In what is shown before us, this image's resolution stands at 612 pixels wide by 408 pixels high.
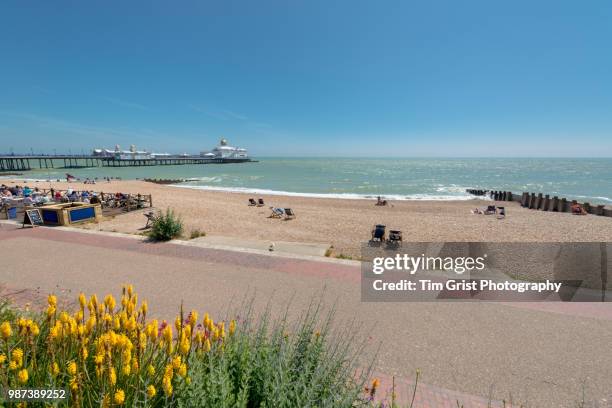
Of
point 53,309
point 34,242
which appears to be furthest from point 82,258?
point 53,309

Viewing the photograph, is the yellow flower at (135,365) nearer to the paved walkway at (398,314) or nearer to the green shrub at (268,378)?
the green shrub at (268,378)

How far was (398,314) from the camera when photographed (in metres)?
4.99

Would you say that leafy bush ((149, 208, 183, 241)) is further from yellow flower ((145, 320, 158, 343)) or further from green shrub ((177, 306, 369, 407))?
yellow flower ((145, 320, 158, 343))

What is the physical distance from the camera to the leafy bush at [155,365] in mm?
1746

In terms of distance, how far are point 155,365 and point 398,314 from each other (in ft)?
13.1

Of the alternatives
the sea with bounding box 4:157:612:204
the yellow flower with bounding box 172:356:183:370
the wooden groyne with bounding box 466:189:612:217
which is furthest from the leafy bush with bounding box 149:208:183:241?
the wooden groyne with bounding box 466:189:612:217

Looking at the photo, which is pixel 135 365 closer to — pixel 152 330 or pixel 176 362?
pixel 152 330

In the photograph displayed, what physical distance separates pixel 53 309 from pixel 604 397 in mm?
5459

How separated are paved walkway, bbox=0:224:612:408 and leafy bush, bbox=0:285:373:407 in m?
1.58

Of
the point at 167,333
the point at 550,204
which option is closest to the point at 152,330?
the point at 167,333

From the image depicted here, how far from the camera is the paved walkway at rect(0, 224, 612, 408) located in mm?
3416

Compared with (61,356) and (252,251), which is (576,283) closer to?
(252,251)

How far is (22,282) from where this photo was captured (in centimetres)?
583

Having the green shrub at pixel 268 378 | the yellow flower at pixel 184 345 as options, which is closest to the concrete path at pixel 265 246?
the green shrub at pixel 268 378
